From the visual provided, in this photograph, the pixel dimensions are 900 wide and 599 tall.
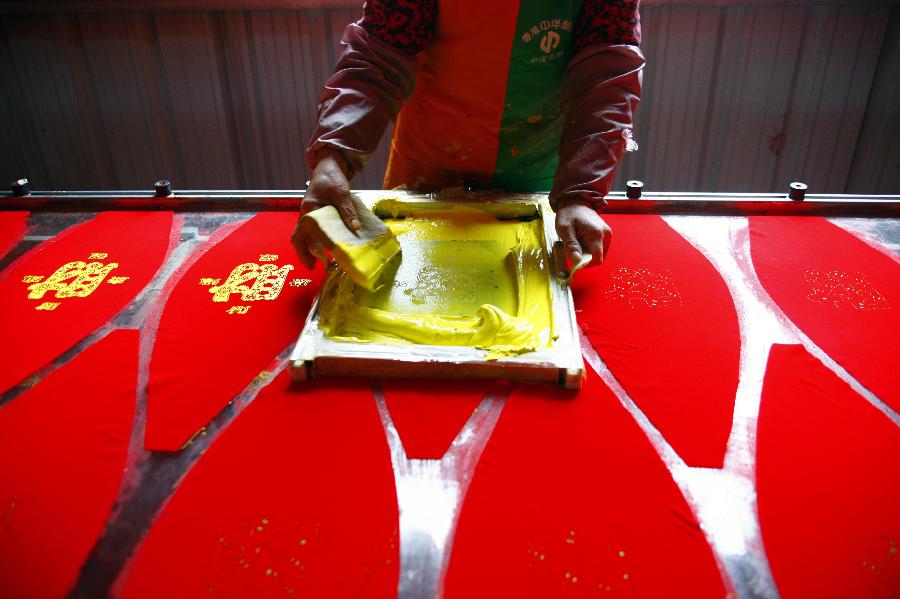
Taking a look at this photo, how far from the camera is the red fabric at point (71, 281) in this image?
1401 mm

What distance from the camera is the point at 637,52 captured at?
1.64m

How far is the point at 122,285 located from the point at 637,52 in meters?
1.68

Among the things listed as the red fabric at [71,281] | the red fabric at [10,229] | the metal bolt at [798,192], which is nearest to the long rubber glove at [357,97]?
the red fabric at [71,281]

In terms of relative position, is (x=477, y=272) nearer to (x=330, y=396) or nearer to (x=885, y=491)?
(x=330, y=396)

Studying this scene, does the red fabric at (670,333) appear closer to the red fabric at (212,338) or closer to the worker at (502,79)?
the worker at (502,79)

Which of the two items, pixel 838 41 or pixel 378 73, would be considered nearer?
pixel 378 73

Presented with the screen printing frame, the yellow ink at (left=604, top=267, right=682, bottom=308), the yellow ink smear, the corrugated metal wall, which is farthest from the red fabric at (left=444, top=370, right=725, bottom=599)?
the corrugated metal wall

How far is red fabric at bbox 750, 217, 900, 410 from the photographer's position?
133 cm

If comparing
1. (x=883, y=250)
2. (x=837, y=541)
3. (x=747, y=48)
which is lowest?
(x=837, y=541)

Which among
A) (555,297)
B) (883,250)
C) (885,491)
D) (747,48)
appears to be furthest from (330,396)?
(747,48)

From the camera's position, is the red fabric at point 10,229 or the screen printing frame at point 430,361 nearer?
the screen printing frame at point 430,361

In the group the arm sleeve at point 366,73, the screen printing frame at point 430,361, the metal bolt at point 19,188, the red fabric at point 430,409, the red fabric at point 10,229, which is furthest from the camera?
the metal bolt at point 19,188

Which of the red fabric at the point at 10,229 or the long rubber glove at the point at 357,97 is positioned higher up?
the long rubber glove at the point at 357,97

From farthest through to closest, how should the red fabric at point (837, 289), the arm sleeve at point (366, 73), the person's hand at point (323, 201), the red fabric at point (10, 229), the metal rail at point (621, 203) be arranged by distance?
the metal rail at point (621, 203) < the red fabric at point (10, 229) < the arm sleeve at point (366, 73) < the person's hand at point (323, 201) < the red fabric at point (837, 289)
